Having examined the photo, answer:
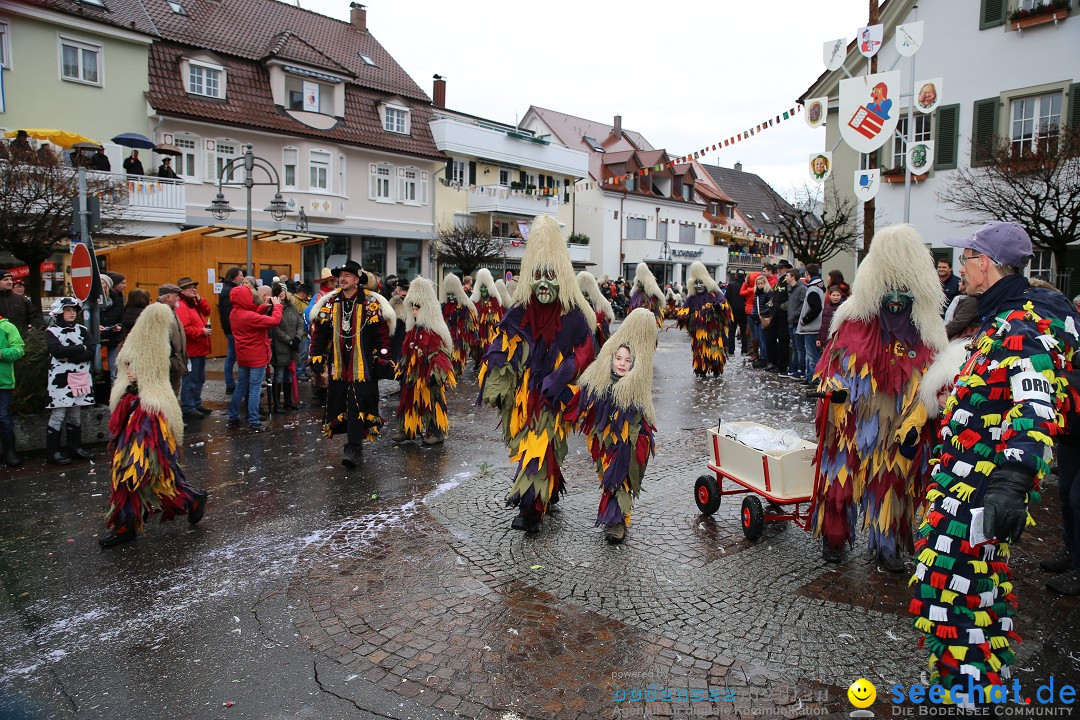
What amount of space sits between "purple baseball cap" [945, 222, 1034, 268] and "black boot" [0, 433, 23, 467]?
8789 millimetres

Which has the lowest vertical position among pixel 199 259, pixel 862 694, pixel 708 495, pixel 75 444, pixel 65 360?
pixel 862 694

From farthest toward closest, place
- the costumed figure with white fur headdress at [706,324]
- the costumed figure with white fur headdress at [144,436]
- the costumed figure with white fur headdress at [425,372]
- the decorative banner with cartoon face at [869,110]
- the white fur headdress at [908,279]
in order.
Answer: the costumed figure with white fur headdress at [706,324], the decorative banner with cartoon face at [869,110], the costumed figure with white fur headdress at [425,372], the costumed figure with white fur headdress at [144,436], the white fur headdress at [908,279]

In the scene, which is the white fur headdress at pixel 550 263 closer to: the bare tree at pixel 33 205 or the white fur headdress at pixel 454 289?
the white fur headdress at pixel 454 289

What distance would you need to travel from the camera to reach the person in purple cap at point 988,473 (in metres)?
2.85

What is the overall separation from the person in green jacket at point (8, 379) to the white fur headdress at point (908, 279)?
311 inches

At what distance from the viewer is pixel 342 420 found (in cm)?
763

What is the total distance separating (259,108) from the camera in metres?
26.9

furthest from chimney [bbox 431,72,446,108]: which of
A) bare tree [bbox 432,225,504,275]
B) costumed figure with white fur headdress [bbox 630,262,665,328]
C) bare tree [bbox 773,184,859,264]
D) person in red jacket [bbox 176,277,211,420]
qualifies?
person in red jacket [bbox 176,277,211,420]

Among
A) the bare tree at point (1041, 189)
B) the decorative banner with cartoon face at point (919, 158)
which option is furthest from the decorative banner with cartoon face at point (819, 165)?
the bare tree at point (1041, 189)

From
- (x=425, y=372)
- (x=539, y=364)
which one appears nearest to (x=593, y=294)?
(x=425, y=372)

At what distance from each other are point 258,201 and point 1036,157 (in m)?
23.8

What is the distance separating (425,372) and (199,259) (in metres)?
9.51

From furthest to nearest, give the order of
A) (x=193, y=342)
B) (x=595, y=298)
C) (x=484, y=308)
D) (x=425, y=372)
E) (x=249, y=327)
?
(x=484, y=308) → (x=595, y=298) → (x=193, y=342) → (x=249, y=327) → (x=425, y=372)

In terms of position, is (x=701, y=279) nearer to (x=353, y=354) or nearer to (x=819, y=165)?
(x=819, y=165)
